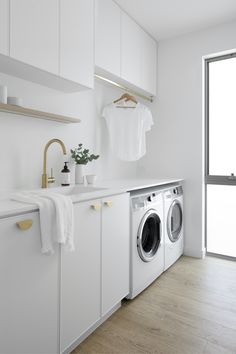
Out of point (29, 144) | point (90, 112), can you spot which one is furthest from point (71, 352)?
point (90, 112)

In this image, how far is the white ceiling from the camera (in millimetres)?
2459

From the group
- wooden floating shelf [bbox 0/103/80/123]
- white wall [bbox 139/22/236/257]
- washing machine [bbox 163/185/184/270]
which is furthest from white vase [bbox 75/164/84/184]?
white wall [bbox 139/22/236/257]

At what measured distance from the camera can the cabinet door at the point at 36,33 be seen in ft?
4.73

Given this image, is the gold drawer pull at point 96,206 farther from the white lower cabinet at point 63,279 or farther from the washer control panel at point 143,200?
the washer control panel at point 143,200

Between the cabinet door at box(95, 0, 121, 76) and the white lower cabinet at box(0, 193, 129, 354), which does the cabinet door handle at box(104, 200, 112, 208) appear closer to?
the white lower cabinet at box(0, 193, 129, 354)

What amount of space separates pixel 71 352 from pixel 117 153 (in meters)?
1.80

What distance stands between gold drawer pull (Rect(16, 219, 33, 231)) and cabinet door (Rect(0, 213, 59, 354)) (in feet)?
0.04

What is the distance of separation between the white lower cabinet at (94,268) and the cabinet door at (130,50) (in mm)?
1411

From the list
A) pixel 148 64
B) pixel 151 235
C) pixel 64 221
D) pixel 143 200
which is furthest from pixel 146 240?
pixel 148 64

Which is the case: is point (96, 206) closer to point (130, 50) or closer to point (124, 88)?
point (124, 88)

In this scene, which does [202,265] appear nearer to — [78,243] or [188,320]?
[188,320]

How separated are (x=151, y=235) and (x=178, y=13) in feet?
7.41

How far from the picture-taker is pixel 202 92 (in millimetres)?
2961

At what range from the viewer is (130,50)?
2662mm
